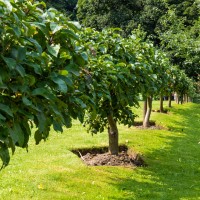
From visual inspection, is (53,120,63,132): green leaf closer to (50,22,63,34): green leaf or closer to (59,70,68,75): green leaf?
(59,70,68,75): green leaf

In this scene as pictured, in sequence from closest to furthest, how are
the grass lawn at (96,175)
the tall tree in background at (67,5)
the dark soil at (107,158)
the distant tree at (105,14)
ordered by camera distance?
the grass lawn at (96,175) → the dark soil at (107,158) → the distant tree at (105,14) → the tall tree in background at (67,5)

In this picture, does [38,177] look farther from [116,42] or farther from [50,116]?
[50,116]

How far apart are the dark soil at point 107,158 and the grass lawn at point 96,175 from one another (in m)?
0.22

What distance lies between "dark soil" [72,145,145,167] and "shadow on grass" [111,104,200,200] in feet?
0.96

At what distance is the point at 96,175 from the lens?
6.77m

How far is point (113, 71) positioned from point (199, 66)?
32.1 ft

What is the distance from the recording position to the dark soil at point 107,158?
7941 millimetres

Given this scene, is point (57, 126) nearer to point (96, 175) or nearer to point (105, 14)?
point (96, 175)

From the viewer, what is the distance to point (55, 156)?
26.6 feet

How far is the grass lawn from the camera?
5801 millimetres

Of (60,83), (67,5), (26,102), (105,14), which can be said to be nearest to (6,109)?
(26,102)

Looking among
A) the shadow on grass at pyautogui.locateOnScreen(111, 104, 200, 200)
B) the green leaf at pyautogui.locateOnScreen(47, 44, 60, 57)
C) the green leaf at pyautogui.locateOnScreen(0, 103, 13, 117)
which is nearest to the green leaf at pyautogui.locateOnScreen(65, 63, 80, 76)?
the green leaf at pyautogui.locateOnScreen(47, 44, 60, 57)

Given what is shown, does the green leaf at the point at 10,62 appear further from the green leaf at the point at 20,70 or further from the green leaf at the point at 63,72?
the green leaf at the point at 63,72

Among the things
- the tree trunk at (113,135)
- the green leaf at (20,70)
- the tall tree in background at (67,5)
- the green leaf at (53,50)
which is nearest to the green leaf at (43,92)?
the green leaf at (20,70)
